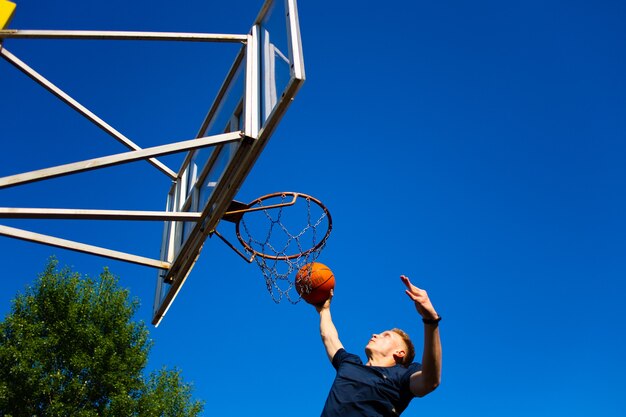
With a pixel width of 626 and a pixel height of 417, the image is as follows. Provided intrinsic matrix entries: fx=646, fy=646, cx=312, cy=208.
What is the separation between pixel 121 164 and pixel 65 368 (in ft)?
32.0

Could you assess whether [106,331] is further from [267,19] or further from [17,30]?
[267,19]

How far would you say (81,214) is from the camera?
203 inches

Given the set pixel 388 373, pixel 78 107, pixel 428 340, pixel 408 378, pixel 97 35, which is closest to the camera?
pixel 428 340

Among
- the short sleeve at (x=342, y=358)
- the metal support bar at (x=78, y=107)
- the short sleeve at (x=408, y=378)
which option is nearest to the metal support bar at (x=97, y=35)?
the metal support bar at (x=78, y=107)

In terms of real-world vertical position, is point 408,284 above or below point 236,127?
below

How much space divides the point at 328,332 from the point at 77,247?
2.70 meters

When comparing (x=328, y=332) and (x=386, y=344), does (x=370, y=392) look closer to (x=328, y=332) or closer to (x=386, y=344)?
(x=386, y=344)

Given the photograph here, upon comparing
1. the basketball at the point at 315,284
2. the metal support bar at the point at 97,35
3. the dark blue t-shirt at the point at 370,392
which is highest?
the metal support bar at the point at 97,35

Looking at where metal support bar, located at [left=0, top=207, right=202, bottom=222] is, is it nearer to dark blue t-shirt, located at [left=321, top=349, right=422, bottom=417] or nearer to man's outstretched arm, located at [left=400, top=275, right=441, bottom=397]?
dark blue t-shirt, located at [left=321, top=349, right=422, bottom=417]

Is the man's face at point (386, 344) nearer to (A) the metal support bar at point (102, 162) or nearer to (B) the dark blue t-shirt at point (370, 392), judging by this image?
(B) the dark blue t-shirt at point (370, 392)

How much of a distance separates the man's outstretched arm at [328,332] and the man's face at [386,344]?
352mm

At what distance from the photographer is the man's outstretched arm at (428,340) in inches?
124

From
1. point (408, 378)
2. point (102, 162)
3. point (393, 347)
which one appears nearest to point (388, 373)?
point (408, 378)

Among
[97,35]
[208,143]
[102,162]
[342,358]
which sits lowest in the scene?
[342,358]
